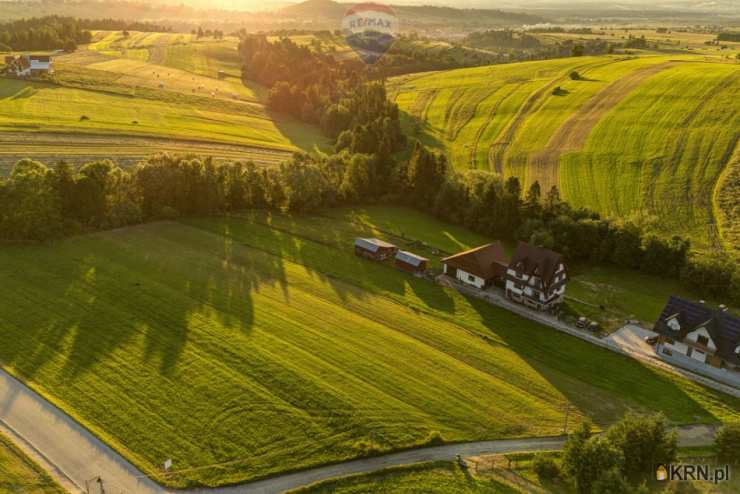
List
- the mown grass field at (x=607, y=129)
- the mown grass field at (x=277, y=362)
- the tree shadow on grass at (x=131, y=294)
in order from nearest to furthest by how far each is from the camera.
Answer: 1. the mown grass field at (x=277, y=362)
2. the tree shadow on grass at (x=131, y=294)
3. the mown grass field at (x=607, y=129)

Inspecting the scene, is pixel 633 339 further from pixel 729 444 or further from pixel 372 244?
pixel 372 244

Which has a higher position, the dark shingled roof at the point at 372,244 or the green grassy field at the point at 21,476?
the dark shingled roof at the point at 372,244

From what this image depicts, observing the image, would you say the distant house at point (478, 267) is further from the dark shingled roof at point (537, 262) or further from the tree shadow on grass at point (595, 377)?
the tree shadow on grass at point (595, 377)

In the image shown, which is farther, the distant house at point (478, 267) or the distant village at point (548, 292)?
the distant house at point (478, 267)

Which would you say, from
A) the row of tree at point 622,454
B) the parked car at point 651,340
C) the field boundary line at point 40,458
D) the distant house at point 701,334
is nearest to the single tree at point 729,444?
the row of tree at point 622,454

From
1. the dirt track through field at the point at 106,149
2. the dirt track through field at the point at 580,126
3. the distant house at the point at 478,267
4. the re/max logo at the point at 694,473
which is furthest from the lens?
the dirt track through field at the point at 580,126

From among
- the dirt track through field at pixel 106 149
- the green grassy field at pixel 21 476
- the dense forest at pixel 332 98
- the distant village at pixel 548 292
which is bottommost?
the green grassy field at pixel 21 476

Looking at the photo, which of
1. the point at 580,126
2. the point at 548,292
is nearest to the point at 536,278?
the point at 548,292

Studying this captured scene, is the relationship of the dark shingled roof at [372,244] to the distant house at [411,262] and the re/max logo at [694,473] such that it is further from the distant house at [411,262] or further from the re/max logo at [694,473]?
the re/max logo at [694,473]
